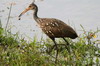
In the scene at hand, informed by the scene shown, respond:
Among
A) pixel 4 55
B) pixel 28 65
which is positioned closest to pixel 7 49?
pixel 4 55

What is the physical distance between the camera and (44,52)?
1002 centimetres

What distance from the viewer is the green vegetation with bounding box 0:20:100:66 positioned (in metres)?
8.89

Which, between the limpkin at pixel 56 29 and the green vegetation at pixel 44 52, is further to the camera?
the limpkin at pixel 56 29

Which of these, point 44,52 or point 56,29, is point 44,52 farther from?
point 56,29

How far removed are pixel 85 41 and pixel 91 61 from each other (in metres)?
1.39

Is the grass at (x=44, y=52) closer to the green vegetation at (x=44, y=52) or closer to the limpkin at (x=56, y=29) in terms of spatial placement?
the green vegetation at (x=44, y=52)

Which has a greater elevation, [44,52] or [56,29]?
[56,29]

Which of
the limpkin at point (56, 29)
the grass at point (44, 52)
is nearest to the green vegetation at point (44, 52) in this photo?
the grass at point (44, 52)

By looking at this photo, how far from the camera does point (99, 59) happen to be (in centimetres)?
954

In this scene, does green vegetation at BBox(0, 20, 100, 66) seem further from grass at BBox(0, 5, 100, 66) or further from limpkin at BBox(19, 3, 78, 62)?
limpkin at BBox(19, 3, 78, 62)

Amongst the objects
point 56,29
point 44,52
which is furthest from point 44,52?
point 56,29

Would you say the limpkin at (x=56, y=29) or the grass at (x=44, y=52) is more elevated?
the limpkin at (x=56, y=29)

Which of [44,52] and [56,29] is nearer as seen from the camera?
[56,29]

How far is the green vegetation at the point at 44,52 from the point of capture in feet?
29.2
